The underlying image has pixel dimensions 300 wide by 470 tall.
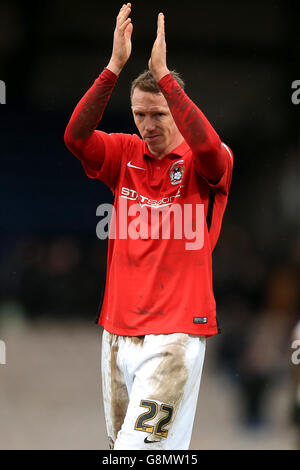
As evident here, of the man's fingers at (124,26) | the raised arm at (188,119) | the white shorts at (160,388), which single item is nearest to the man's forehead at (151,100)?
the raised arm at (188,119)

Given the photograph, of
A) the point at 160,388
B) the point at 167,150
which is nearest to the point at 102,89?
the point at 167,150

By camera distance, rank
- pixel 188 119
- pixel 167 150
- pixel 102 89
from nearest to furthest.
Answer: pixel 188 119, pixel 102 89, pixel 167 150

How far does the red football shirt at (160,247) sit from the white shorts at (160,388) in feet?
0.15

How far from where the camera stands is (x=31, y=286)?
4406mm

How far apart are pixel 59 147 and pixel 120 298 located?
248cm

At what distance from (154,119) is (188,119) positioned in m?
0.21

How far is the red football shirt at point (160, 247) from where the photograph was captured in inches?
79.0

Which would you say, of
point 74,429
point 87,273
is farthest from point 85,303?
point 74,429

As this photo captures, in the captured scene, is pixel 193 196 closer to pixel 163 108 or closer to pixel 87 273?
pixel 163 108

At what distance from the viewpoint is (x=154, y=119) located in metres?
2.06

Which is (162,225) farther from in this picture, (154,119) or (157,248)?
(154,119)

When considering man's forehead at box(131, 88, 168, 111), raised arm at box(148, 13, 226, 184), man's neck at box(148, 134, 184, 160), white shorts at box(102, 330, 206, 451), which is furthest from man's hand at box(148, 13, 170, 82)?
white shorts at box(102, 330, 206, 451)
